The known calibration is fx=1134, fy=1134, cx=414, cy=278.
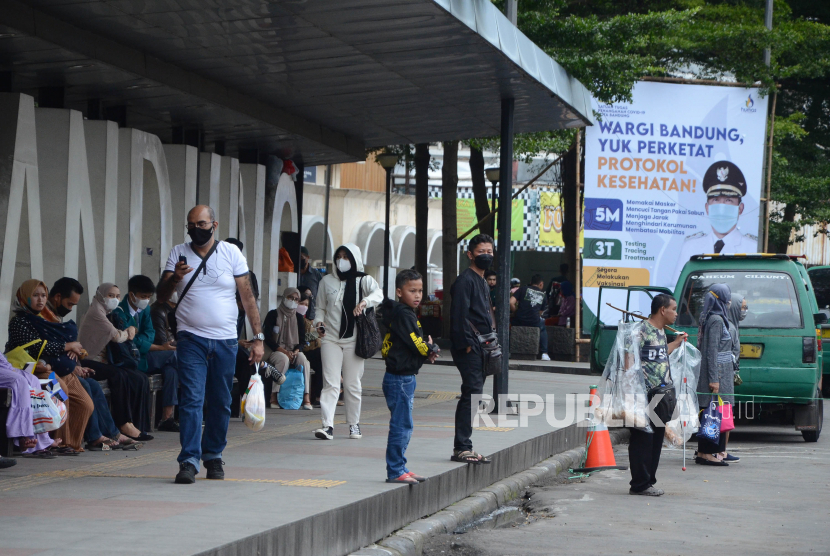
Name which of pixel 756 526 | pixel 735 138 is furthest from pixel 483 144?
pixel 756 526

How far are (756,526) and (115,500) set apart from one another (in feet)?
14.1

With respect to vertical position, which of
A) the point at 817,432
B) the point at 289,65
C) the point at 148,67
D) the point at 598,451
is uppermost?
the point at 289,65

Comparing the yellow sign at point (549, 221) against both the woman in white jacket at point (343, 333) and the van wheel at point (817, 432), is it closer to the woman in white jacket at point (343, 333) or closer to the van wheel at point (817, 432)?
the van wheel at point (817, 432)

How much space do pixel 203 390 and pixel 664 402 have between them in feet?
12.3

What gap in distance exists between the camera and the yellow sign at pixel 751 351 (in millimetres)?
12656

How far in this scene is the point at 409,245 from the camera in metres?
46.8

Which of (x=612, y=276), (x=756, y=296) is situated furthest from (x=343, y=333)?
(x=612, y=276)

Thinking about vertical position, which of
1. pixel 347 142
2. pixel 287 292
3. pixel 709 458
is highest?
pixel 347 142

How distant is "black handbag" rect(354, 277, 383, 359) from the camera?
9.90 meters

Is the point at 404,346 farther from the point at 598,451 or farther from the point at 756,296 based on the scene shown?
the point at 756,296

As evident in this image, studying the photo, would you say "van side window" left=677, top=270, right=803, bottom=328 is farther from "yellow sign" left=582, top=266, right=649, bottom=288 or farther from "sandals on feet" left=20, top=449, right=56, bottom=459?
"yellow sign" left=582, top=266, right=649, bottom=288

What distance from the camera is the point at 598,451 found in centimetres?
957

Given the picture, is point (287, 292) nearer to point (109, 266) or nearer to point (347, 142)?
point (109, 266)
